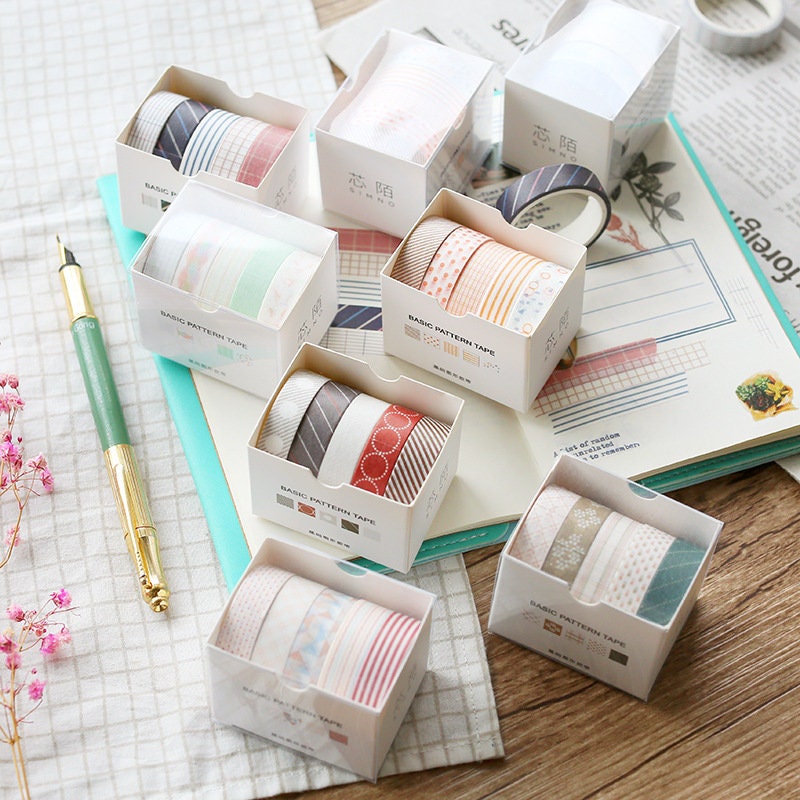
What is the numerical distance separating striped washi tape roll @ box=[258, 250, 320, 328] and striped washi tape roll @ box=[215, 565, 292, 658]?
210 mm

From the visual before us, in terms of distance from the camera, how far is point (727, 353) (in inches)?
38.9

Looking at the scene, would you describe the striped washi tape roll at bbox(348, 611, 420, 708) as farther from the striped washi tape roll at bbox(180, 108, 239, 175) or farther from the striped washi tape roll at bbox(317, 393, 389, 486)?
the striped washi tape roll at bbox(180, 108, 239, 175)

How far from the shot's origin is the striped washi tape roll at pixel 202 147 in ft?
3.32

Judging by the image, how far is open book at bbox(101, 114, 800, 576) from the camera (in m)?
0.93

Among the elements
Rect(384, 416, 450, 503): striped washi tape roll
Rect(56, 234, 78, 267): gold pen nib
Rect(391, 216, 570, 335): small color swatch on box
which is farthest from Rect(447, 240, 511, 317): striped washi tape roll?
Rect(56, 234, 78, 267): gold pen nib

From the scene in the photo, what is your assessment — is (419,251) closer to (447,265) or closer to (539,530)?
(447,265)

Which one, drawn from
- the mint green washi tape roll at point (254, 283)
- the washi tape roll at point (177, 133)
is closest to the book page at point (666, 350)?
the mint green washi tape roll at point (254, 283)

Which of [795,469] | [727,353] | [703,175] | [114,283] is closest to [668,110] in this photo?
[703,175]

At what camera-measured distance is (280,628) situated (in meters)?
0.78

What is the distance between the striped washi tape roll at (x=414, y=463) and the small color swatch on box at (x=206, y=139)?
274 mm

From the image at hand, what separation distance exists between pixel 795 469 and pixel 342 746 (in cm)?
39

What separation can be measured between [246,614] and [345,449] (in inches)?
5.3

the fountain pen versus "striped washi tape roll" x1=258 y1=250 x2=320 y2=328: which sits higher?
"striped washi tape roll" x1=258 y1=250 x2=320 y2=328

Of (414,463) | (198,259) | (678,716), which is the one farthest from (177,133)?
(678,716)
